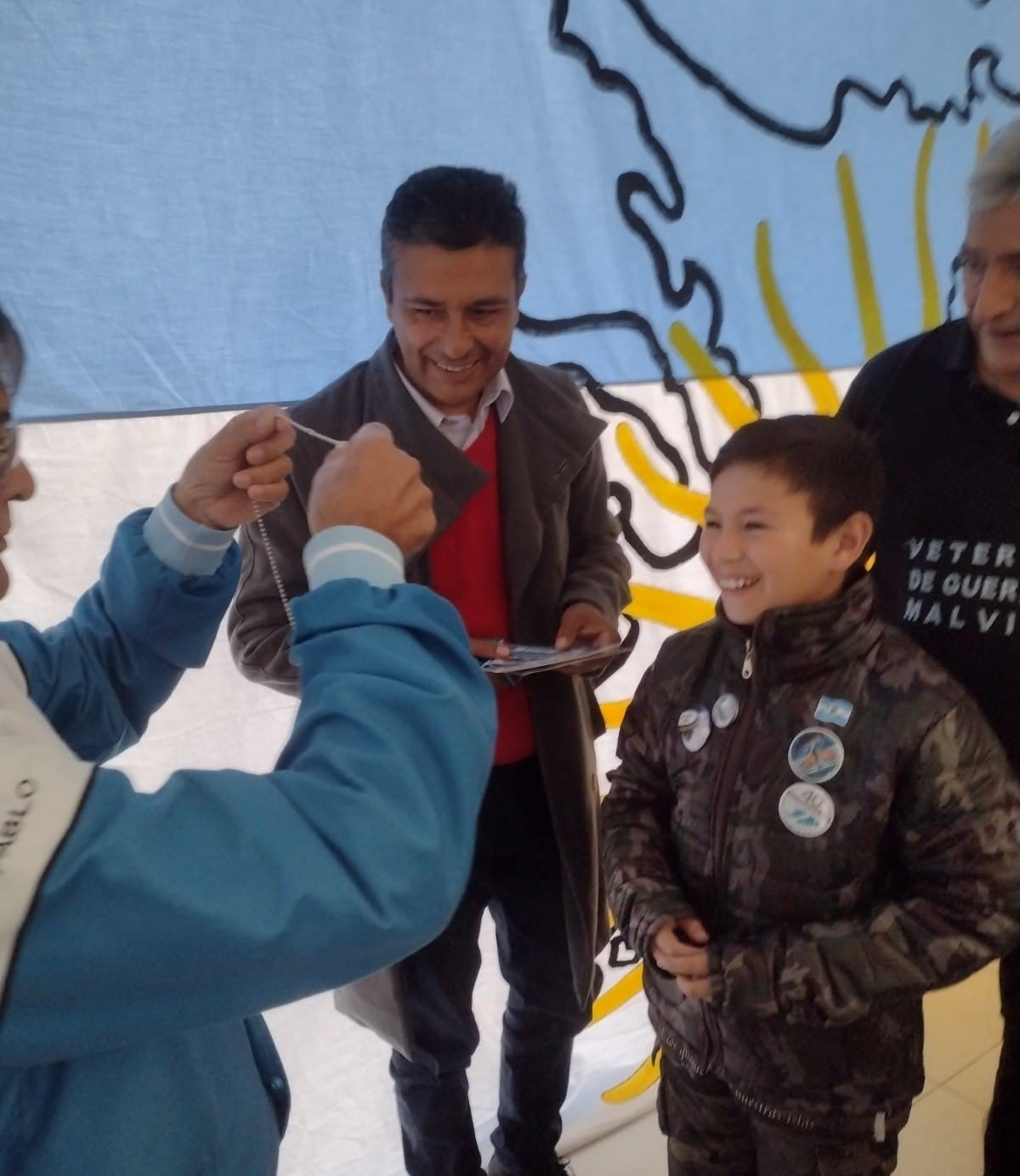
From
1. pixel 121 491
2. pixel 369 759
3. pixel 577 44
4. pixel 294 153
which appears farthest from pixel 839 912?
pixel 577 44

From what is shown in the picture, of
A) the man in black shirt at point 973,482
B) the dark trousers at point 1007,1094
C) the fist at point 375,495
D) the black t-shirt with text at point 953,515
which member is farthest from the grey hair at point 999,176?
the dark trousers at point 1007,1094

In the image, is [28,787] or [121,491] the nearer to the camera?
Result: [28,787]

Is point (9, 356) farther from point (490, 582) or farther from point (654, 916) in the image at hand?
point (654, 916)

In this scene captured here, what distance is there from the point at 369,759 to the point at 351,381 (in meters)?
0.73

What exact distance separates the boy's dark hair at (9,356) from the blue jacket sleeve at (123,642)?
230 mm

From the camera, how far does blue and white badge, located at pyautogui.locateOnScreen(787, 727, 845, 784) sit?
0.92 meters

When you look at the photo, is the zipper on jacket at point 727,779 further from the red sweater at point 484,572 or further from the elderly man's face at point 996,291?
the elderly man's face at point 996,291

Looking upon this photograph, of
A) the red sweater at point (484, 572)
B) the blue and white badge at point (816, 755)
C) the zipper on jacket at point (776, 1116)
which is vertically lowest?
A: the zipper on jacket at point (776, 1116)

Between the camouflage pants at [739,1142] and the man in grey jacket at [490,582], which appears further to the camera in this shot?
the man in grey jacket at [490,582]

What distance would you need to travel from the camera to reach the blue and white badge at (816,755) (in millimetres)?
923

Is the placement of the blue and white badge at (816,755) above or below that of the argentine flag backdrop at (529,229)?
below

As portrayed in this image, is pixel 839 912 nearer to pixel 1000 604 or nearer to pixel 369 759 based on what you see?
pixel 1000 604

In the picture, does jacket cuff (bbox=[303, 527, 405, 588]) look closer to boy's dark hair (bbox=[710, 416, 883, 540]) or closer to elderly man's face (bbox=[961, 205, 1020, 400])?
boy's dark hair (bbox=[710, 416, 883, 540])

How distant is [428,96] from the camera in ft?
3.82
